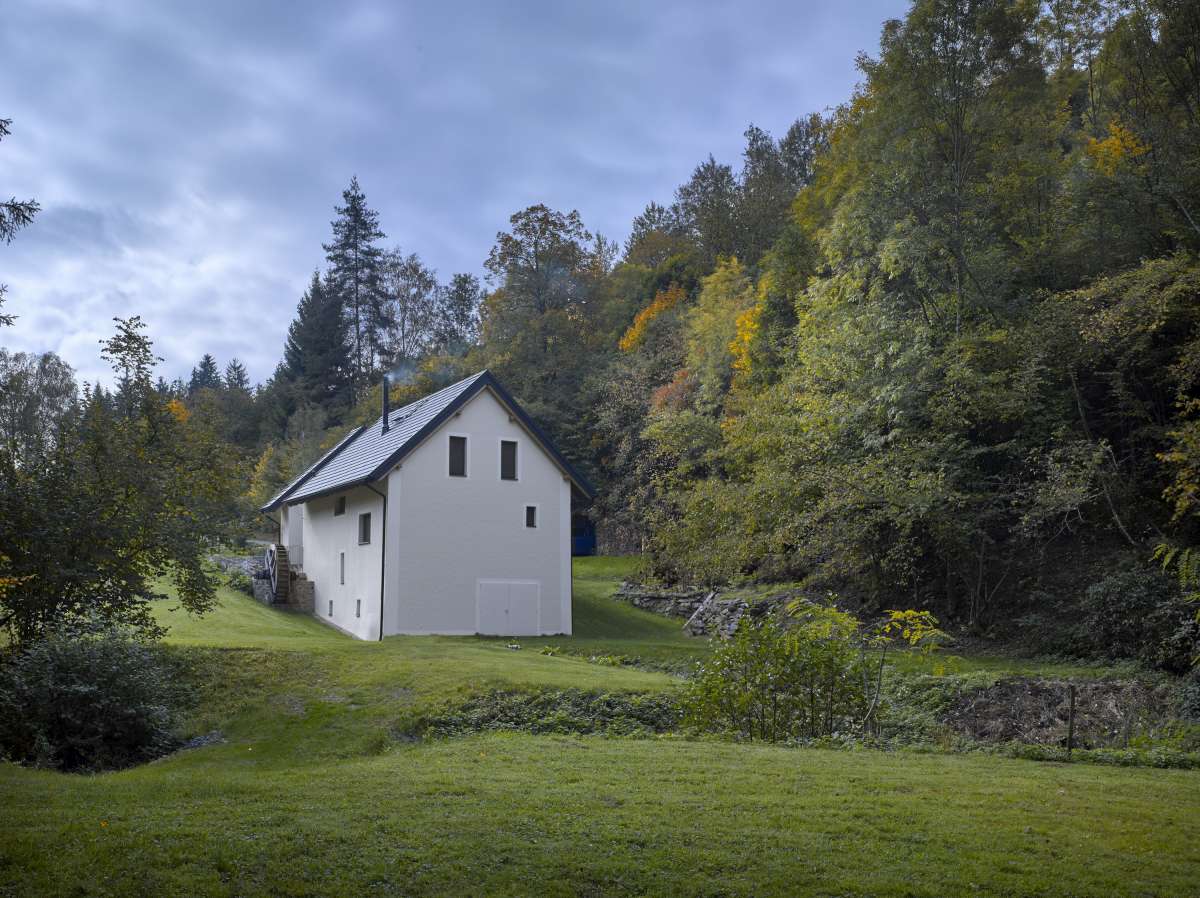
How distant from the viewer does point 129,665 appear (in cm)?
1277

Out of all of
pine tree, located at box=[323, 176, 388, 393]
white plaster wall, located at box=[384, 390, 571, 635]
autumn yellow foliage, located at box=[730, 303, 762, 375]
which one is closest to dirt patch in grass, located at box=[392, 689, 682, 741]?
white plaster wall, located at box=[384, 390, 571, 635]

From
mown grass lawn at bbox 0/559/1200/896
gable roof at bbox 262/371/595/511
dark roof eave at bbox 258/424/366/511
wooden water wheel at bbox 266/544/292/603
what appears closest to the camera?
mown grass lawn at bbox 0/559/1200/896

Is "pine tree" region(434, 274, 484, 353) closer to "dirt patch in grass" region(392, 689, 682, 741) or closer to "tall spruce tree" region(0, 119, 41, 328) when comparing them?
"dirt patch in grass" region(392, 689, 682, 741)

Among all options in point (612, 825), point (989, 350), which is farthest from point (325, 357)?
point (612, 825)

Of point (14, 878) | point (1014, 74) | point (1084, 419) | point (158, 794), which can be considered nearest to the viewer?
point (14, 878)

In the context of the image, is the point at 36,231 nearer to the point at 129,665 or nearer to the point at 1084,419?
the point at 129,665

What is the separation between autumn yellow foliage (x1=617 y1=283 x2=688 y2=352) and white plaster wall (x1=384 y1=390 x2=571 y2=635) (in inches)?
764

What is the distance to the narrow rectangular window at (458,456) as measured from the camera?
25.4 m

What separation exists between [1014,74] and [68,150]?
73.4 feet

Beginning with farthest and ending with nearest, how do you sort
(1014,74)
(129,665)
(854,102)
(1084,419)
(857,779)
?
(854,102)
(1014,74)
(1084,419)
(129,665)
(857,779)

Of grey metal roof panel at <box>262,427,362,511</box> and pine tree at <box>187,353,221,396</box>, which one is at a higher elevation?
pine tree at <box>187,353,221,396</box>

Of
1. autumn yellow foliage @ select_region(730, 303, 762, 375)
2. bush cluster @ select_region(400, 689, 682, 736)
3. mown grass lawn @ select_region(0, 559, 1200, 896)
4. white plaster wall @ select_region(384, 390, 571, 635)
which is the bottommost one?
bush cluster @ select_region(400, 689, 682, 736)

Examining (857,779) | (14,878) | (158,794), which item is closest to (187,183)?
(158,794)

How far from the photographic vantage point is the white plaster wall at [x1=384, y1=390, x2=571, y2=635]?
2428 cm
